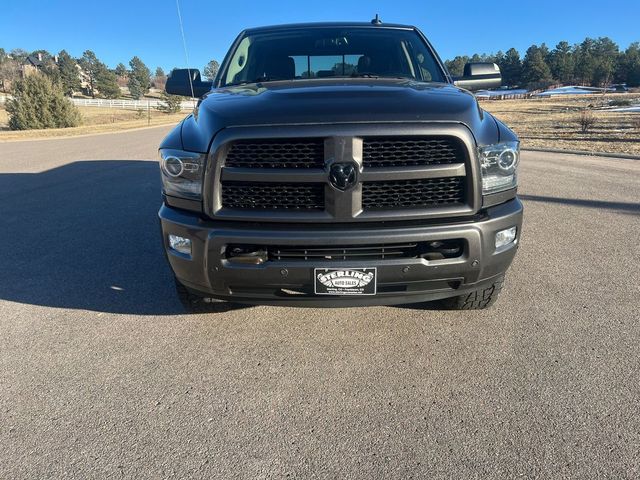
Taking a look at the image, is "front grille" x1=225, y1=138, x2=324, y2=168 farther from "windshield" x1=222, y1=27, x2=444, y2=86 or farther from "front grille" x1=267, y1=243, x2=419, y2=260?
"windshield" x1=222, y1=27, x2=444, y2=86

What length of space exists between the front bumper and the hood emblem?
0.73 ft

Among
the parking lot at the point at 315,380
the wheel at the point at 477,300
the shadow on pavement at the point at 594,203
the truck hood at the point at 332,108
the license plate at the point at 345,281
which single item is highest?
the truck hood at the point at 332,108

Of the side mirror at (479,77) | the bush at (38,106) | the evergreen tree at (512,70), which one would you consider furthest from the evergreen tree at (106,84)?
the side mirror at (479,77)

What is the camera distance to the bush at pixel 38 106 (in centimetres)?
2658

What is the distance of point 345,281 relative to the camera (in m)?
2.51

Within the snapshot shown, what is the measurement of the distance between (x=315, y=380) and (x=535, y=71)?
130 metres

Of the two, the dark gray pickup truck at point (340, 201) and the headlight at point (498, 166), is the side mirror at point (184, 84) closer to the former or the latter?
the dark gray pickup truck at point (340, 201)

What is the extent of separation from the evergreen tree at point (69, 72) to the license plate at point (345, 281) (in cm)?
10377

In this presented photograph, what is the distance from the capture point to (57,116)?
2775 centimetres

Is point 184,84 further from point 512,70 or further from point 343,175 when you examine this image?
point 512,70

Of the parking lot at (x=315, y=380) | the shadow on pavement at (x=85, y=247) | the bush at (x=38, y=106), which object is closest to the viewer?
the parking lot at (x=315, y=380)

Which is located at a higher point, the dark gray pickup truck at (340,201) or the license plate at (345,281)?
the dark gray pickup truck at (340,201)

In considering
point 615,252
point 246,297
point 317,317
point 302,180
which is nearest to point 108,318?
point 246,297

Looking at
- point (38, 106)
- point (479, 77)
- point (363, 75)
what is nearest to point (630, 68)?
point (38, 106)
